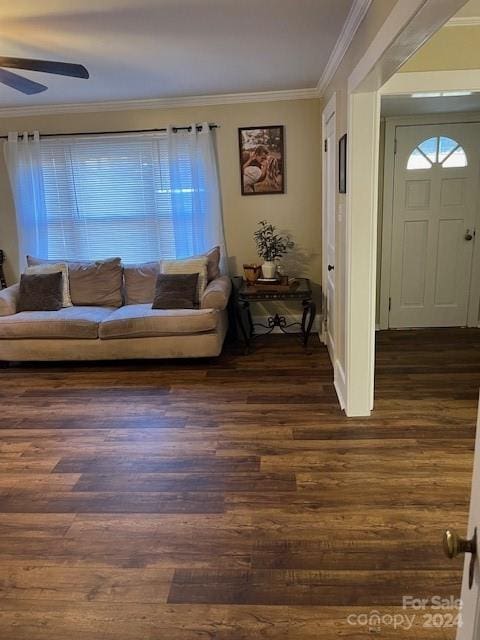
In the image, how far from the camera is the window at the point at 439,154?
4.23m

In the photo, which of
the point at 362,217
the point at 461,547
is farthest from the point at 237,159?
the point at 461,547

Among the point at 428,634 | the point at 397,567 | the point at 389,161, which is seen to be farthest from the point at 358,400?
the point at 389,161

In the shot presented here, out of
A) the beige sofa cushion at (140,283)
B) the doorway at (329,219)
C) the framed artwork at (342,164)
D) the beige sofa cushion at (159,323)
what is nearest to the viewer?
the framed artwork at (342,164)

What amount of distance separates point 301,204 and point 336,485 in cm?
297

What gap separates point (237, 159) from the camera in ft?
14.3

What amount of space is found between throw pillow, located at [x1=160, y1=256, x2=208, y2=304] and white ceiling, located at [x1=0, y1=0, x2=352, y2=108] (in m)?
1.49

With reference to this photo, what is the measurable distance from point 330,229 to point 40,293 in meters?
2.67

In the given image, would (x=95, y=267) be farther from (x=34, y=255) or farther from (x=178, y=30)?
(x=178, y=30)

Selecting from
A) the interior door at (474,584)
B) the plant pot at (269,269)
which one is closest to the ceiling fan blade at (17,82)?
the plant pot at (269,269)

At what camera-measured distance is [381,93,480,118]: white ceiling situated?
3549mm

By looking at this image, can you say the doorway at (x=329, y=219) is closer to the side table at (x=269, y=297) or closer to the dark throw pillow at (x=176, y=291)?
the side table at (x=269, y=297)

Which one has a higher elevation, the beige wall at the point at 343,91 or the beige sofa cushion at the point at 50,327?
the beige wall at the point at 343,91

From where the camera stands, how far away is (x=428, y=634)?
1.46 meters

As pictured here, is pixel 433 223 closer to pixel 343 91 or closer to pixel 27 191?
pixel 343 91
